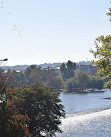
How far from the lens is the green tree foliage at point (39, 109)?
3659cm

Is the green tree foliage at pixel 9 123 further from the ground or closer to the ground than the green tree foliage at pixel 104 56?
closer to the ground

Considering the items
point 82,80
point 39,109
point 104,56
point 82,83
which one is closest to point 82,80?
point 82,80

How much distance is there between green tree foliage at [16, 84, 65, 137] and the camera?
36.6 m

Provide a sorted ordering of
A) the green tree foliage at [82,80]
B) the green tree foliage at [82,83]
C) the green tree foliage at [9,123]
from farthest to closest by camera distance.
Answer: the green tree foliage at [82,83]
the green tree foliage at [82,80]
the green tree foliage at [9,123]

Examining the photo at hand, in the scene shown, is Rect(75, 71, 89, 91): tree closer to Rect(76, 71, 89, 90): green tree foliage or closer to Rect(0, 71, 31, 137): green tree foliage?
Rect(76, 71, 89, 90): green tree foliage

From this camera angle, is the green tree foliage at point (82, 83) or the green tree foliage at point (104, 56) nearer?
the green tree foliage at point (104, 56)

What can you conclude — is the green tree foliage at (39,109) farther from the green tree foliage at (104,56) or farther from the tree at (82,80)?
the tree at (82,80)

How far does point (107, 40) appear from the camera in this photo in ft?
78.0

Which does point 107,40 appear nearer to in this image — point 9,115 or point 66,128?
point 9,115

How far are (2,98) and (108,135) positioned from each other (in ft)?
99.5

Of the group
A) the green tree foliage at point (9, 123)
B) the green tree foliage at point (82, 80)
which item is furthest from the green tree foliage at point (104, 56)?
the green tree foliage at point (82, 80)

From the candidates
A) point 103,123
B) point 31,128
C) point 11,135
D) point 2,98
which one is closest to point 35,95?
point 31,128

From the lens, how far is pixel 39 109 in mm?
39062

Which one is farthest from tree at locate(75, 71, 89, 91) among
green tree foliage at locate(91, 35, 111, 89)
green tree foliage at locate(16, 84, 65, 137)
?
green tree foliage at locate(91, 35, 111, 89)
